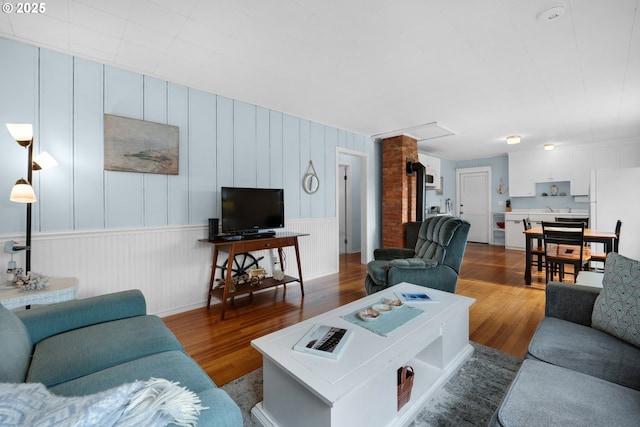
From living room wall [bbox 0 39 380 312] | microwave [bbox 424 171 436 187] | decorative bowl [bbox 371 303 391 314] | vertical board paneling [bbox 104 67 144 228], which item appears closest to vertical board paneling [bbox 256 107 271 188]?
living room wall [bbox 0 39 380 312]

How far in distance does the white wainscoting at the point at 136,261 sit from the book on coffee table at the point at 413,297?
7.19 feet

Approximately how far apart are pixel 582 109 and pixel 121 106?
5.66 m

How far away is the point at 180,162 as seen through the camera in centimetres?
304

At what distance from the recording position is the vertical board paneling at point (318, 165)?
433cm

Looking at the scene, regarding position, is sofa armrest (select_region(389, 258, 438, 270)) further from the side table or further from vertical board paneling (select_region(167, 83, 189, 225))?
the side table

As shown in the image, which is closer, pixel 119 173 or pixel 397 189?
pixel 119 173

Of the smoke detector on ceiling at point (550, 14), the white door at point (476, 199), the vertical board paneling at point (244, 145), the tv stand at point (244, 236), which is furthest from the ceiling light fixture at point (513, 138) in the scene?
the tv stand at point (244, 236)

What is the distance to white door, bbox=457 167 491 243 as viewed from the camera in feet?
25.0

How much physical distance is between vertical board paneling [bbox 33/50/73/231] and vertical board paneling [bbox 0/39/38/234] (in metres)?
Result: 0.06

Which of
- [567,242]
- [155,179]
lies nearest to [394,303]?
[155,179]

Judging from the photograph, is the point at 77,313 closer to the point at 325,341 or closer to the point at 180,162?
the point at 325,341

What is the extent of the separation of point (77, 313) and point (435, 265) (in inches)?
113

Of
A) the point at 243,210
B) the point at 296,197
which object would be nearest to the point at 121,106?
the point at 243,210

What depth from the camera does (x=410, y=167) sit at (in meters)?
5.33
